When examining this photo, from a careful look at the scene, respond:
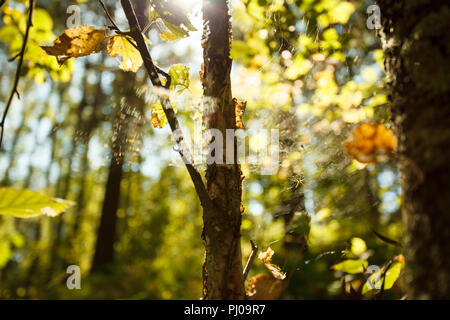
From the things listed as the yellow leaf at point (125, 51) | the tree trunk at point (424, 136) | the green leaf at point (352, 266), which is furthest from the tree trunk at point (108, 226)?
the tree trunk at point (424, 136)

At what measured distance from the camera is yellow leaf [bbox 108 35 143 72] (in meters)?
0.95

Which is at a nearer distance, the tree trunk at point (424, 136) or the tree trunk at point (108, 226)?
the tree trunk at point (424, 136)

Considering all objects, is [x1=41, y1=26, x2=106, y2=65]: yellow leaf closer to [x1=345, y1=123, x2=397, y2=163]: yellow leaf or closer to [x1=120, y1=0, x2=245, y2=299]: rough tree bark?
[x1=120, y1=0, x2=245, y2=299]: rough tree bark

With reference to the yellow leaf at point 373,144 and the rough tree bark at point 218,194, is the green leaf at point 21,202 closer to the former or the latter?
the rough tree bark at point 218,194

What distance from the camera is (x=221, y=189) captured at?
0.83 m

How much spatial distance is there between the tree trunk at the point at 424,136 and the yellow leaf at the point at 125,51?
82cm

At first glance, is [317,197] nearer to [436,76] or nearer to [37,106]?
[436,76]

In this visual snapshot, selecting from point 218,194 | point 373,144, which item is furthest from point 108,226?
point 373,144

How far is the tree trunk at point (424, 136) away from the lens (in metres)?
0.48

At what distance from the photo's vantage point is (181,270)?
33.0ft

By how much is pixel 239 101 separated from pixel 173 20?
13.6 inches

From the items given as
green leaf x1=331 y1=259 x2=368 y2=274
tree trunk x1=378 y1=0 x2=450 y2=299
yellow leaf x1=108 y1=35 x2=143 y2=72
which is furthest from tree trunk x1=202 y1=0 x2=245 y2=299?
green leaf x1=331 y1=259 x2=368 y2=274

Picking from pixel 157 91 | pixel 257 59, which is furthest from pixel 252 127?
pixel 257 59

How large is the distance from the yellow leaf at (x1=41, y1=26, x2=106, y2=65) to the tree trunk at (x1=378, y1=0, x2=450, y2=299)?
33.8 inches
